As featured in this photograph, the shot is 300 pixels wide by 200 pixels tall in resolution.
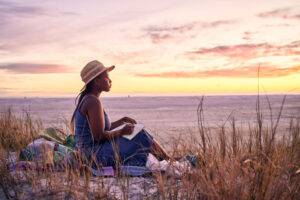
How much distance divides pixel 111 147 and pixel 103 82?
776 millimetres

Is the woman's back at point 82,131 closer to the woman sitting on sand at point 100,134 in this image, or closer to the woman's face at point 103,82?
the woman sitting on sand at point 100,134

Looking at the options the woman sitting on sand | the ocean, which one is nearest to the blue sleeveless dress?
the woman sitting on sand

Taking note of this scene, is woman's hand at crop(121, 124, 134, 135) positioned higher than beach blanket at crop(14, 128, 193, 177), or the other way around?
woman's hand at crop(121, 124, 134, 135)

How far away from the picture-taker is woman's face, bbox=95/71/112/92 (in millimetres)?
5230

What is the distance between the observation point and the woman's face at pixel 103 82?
5.23 m

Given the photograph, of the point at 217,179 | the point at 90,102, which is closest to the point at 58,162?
the point at 90,102

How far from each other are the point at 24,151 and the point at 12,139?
186 cm

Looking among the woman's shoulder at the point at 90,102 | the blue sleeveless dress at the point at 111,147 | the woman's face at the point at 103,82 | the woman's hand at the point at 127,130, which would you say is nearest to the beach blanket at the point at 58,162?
the blue sleeveless dress at the point at 111,147

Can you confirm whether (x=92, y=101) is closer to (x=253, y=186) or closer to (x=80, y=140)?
(x=80, y=140)

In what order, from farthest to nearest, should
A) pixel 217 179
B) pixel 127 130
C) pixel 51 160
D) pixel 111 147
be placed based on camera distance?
1. pixel 127 130
2. pixel 111 147
3. pixel 51 160
4. pixel 217 179

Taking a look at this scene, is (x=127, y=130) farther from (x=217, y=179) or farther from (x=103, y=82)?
(x=217, y=179)

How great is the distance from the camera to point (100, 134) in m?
4.98

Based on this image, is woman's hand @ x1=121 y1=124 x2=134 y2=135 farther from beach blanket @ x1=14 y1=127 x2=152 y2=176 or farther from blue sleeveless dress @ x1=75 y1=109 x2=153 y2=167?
beach blanket @ x1=14 y1=127 x2=152 y2=176

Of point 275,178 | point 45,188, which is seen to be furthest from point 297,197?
point 45,188
